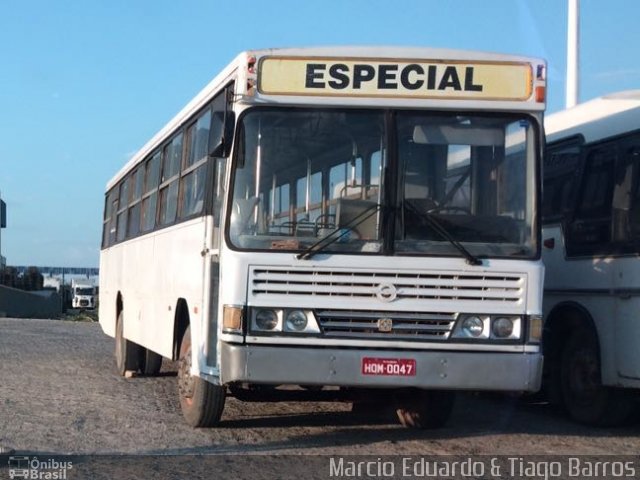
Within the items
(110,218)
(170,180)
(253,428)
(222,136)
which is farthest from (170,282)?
(110,218)

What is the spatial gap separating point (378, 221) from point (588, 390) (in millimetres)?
3698

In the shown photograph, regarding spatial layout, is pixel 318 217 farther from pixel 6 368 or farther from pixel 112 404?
pixel 6 368

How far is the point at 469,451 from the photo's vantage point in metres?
8.71

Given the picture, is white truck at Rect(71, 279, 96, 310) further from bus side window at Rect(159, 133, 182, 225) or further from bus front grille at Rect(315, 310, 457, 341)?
bus front grille at Rect(315, 310, 457, 341)

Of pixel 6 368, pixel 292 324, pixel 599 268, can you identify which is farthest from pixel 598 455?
pixel 6 368

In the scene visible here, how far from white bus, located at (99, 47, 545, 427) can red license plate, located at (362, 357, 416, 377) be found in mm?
13

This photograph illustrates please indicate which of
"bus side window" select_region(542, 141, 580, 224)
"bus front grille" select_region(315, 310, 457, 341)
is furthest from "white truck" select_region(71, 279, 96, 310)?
"bus front grille" select_region(315, 310, 457, 341)

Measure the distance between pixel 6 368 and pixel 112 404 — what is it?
4202 millimetres

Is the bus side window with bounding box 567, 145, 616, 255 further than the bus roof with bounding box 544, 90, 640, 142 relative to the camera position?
No

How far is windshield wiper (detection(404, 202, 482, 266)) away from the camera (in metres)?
8.04

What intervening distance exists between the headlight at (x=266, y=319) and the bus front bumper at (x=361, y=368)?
17 cm

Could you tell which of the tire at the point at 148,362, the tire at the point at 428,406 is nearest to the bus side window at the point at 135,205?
the tire at the point at 148,362

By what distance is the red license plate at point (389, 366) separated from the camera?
795cm

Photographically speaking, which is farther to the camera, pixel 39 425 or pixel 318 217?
pixel 39 425
